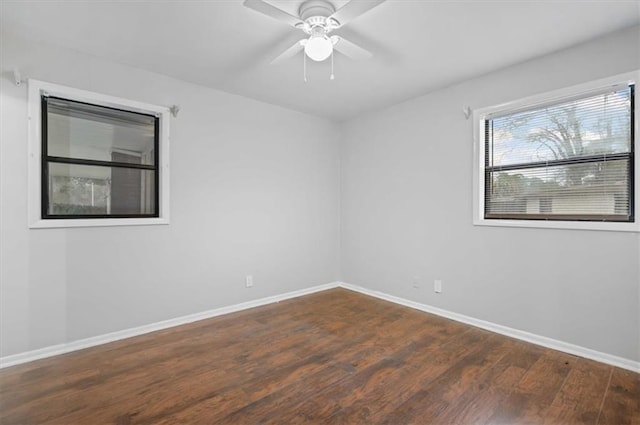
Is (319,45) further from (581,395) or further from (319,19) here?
(581,395)

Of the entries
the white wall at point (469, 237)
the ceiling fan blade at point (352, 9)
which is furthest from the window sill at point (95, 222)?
the white wall at point (469, 237)

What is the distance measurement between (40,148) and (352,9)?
2652mm

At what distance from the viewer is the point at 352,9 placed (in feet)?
6.06

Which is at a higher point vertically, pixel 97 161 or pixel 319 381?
pixel 97 161

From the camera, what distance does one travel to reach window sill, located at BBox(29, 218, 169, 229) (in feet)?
8.34

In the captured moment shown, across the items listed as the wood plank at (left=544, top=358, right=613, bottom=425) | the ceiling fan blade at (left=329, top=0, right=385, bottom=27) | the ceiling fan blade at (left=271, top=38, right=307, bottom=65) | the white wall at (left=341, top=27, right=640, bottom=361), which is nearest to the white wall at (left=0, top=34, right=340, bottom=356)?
the white wall at (left=341, top=27, right=640, bottom=361)

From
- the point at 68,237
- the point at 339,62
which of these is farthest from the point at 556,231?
the point at 68,237

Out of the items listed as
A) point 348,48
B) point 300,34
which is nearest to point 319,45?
point 348,48

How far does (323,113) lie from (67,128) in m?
2.87

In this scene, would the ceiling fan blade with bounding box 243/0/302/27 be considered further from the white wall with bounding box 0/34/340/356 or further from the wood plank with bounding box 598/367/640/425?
the wood plank with bounding box 598/367/640/425

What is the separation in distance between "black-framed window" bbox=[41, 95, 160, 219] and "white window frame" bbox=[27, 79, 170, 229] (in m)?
0.05

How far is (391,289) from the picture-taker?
4.02m

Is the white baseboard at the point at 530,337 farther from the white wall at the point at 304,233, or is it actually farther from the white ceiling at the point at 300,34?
the white ceiling at the point at 300,34

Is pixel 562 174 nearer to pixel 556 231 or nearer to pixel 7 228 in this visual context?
pixel 556 231
